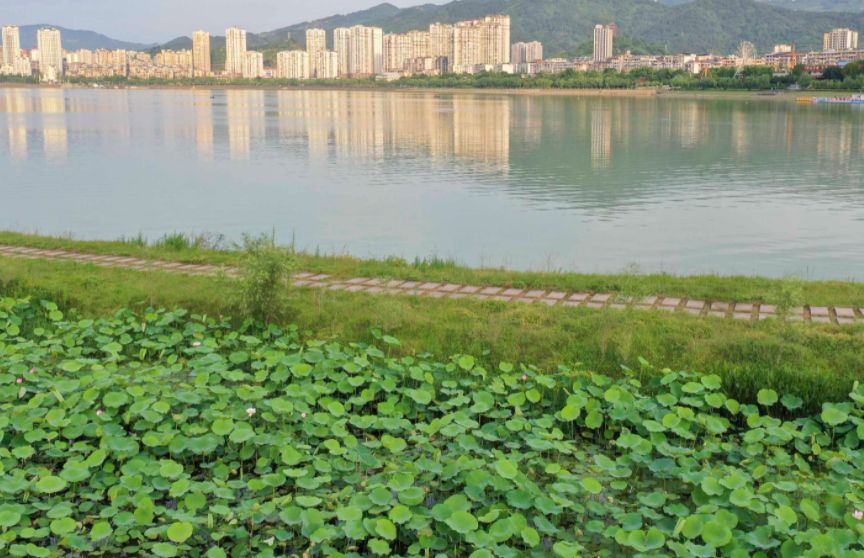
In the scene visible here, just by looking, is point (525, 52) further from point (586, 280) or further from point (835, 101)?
point (586, 280)

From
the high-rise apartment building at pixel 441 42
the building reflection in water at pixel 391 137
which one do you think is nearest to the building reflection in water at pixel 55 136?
the building reflection in water at pixel 391 137

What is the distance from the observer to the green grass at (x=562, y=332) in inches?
175

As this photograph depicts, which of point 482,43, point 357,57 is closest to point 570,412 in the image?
point 482,43

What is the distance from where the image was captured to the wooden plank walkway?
536 cm

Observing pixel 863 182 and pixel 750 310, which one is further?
pixel 863 182

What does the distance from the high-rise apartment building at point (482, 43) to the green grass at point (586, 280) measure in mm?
149123

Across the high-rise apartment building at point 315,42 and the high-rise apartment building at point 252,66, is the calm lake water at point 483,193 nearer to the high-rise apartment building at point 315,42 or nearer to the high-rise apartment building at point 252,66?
→ the high-rise apartment building at point 252,66

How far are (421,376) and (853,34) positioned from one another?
188273mm

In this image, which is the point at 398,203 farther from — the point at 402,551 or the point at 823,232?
the point at 402,551

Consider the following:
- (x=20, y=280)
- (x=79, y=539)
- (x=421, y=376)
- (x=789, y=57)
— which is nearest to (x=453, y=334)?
(x=421, y=376)

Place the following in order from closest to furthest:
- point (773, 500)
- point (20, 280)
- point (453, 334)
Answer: point (773, 500), point (453, 334), point (20, 280)

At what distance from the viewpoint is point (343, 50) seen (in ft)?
541

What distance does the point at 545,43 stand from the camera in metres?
192

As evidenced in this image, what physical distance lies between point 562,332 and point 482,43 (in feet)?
521
